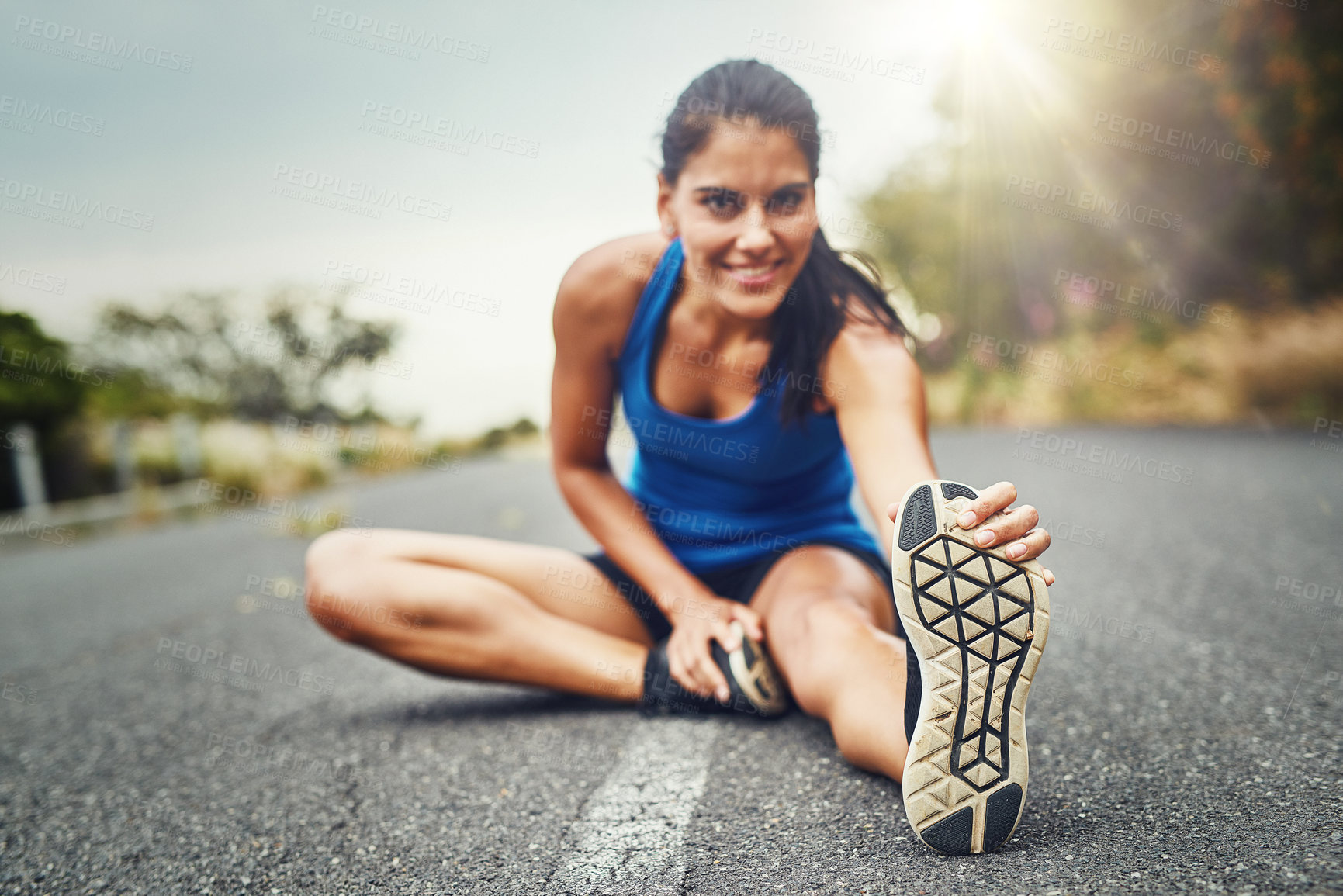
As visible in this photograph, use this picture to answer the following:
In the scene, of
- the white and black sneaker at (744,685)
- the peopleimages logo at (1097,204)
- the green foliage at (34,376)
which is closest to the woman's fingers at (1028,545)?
the white and black sneaker at (744,685)

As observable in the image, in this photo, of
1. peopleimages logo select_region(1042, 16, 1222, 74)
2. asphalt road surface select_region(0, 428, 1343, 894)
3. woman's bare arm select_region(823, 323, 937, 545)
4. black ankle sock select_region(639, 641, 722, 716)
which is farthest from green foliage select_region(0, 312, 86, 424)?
peopleimages logo select_region(1042, 16, 1222, 74)

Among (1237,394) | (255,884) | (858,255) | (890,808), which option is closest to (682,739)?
(890,808)

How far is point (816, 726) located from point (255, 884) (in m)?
1.04

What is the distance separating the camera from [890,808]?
4.53 feet

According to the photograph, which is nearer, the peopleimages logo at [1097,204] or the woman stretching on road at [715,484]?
the woman stretching on road at [715,484]

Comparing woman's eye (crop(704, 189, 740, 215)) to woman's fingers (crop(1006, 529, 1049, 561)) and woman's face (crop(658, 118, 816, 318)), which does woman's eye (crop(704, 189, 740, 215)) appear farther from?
woman's fingers (crop(1006, 529, 1049, 561))

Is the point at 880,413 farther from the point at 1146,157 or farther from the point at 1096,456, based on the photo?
the point at 1146,157

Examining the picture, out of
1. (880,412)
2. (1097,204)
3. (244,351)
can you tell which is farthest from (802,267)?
(244,351)

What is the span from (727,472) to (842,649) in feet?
1.99

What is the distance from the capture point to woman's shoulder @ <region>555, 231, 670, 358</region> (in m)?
2.01

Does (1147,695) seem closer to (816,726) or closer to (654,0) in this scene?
(816,726)

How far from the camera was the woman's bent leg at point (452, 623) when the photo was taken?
77.9 inches

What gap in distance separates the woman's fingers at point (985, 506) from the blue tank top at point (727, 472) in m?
0.73

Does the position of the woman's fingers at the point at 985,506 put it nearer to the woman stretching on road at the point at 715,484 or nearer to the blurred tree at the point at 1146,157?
the woman stretching on road at the point at 715,484
